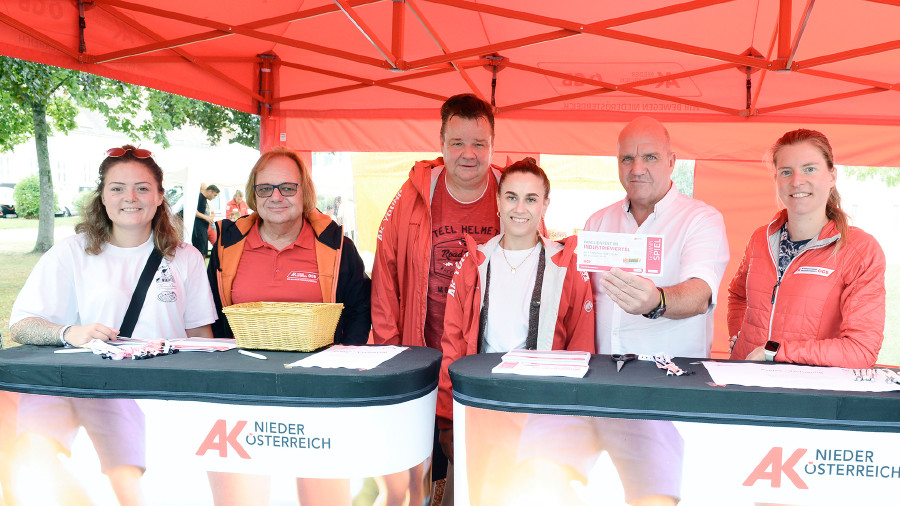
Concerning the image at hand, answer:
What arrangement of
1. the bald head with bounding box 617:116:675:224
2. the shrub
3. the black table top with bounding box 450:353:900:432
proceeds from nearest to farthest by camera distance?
the black table top with bounding box 450:353:900:432
the bald head with bounding box 617:116:675:224
the shrub

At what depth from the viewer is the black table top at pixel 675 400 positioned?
1.73 meters

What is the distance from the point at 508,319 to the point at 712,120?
329 centimetres

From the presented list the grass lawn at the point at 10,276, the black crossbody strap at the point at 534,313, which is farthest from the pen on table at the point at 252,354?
the grass lawn at the point at 10,276

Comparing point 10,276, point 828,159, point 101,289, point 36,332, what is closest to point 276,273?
point 101,289

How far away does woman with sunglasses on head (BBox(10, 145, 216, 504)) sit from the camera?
2.50 metres

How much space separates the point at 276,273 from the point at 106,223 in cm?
70

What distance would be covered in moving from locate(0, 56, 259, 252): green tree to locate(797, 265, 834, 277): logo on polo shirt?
11.3 m

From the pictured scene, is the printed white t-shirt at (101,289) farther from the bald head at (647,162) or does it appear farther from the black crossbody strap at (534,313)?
the bald head at (647,162)

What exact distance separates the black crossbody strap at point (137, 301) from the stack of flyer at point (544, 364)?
146 centimetres

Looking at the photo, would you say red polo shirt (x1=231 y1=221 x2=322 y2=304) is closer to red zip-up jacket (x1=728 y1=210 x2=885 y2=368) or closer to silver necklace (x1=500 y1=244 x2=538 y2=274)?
silver necklace (x1=500 y1=244 x2=538 y2=274)

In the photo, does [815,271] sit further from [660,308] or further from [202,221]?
[202,221]

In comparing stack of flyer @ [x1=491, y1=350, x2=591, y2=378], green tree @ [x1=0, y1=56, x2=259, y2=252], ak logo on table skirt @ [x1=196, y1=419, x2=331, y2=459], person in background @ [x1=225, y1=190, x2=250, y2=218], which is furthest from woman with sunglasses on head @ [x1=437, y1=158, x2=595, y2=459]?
green tree @ [x1=0, y1=56, x2=259, y2=252]

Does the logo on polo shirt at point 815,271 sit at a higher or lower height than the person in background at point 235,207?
lower

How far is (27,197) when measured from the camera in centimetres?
2127
